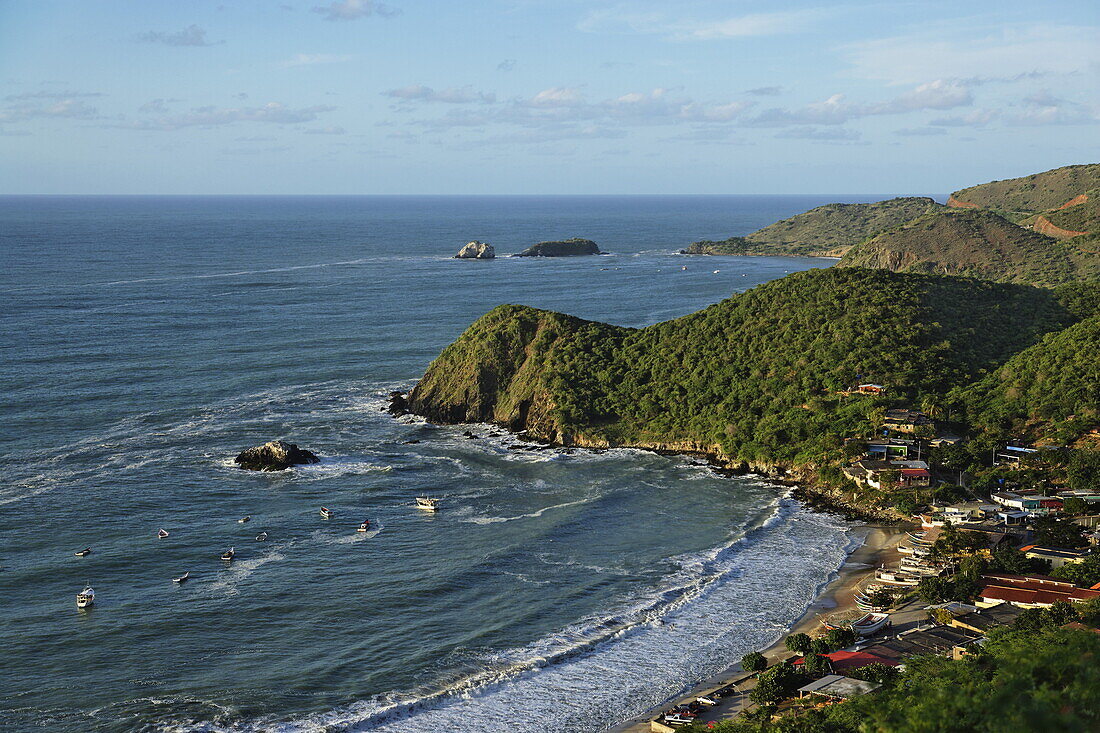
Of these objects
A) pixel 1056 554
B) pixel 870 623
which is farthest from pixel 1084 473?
pixel 870 623

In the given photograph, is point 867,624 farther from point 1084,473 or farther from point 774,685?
point 1084,473

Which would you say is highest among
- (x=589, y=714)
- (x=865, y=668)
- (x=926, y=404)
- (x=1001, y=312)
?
(x=1001, y=312)

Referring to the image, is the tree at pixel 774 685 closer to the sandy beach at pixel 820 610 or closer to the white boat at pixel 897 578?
the sandy beach at pixel 820 610

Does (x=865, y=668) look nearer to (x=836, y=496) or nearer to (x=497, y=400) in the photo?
(x=836, y=496)

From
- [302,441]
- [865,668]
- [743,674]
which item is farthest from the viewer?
[302,441]

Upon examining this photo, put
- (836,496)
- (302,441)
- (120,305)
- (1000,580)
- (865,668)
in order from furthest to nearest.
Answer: (120,305)
(302,441)
(836,496)
(1000,580)
(865,668)

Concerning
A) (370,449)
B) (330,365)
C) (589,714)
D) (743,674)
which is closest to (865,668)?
(743,674)

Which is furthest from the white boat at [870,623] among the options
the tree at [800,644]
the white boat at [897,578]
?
the white boat at [897,578]
